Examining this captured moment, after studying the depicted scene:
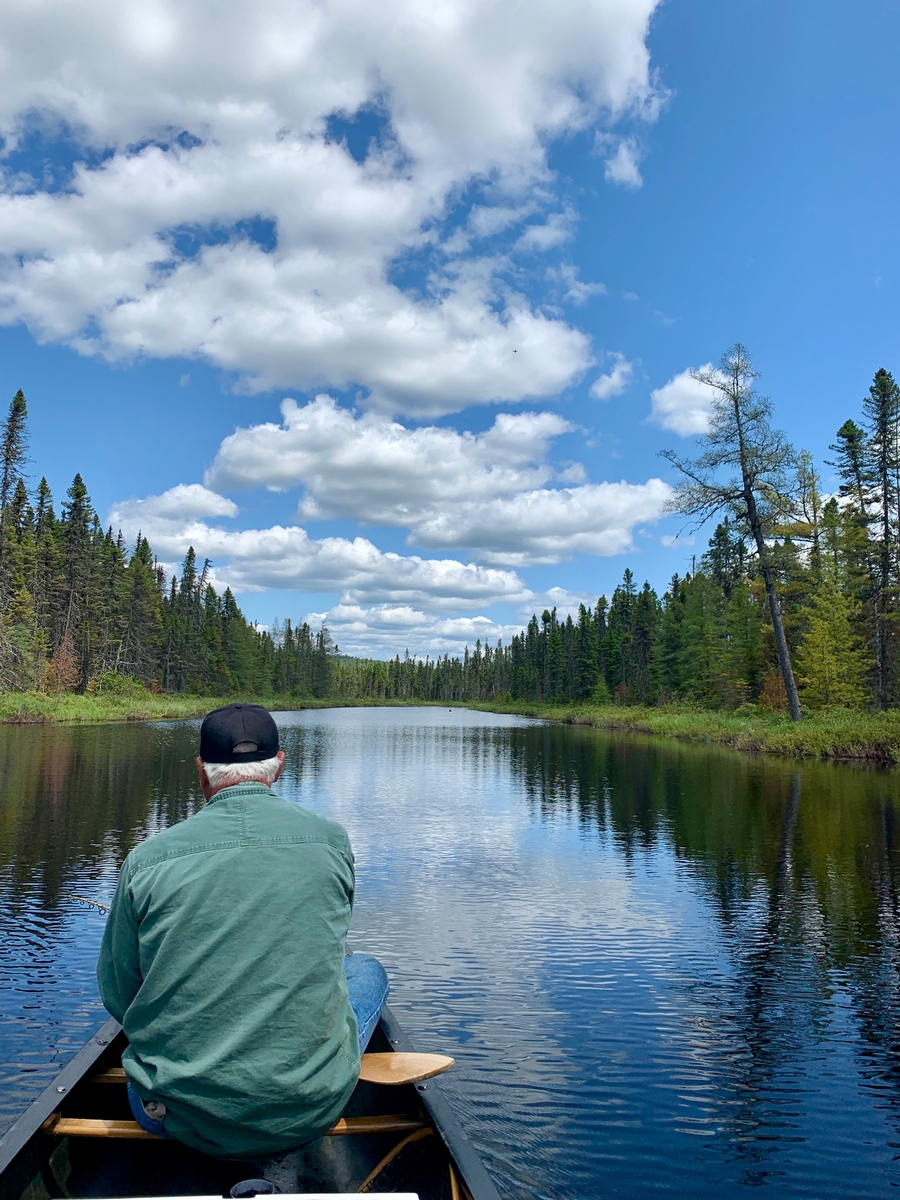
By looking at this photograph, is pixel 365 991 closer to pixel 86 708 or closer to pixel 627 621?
pixel 86 708

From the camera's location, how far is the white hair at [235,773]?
10.6 ft

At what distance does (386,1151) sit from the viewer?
3832 mm

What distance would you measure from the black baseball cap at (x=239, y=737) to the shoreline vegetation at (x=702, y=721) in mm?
25292

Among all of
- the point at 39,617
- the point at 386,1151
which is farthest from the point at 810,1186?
the point at 39,617

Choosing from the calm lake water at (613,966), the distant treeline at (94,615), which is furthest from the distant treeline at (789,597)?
the distant treeline at (94,615)

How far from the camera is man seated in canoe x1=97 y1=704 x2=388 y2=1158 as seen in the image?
2785mm

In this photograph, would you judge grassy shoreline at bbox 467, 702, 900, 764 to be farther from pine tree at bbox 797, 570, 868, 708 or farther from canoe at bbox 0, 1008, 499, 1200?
canoe at bbox 0, 1008, 499, 1200

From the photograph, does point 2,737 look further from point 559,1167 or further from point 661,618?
point 661,618

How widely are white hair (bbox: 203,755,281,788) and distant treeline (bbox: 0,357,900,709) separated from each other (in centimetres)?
2847

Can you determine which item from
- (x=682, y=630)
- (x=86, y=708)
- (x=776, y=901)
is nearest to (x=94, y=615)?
(x=86, y=708)

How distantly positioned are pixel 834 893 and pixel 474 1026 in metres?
6.22

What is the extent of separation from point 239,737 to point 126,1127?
1.76 m

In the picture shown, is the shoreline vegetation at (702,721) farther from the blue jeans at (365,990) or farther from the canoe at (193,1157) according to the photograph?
the canoe at (193,1157)

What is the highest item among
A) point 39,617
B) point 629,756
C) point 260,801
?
→ point 39,617
